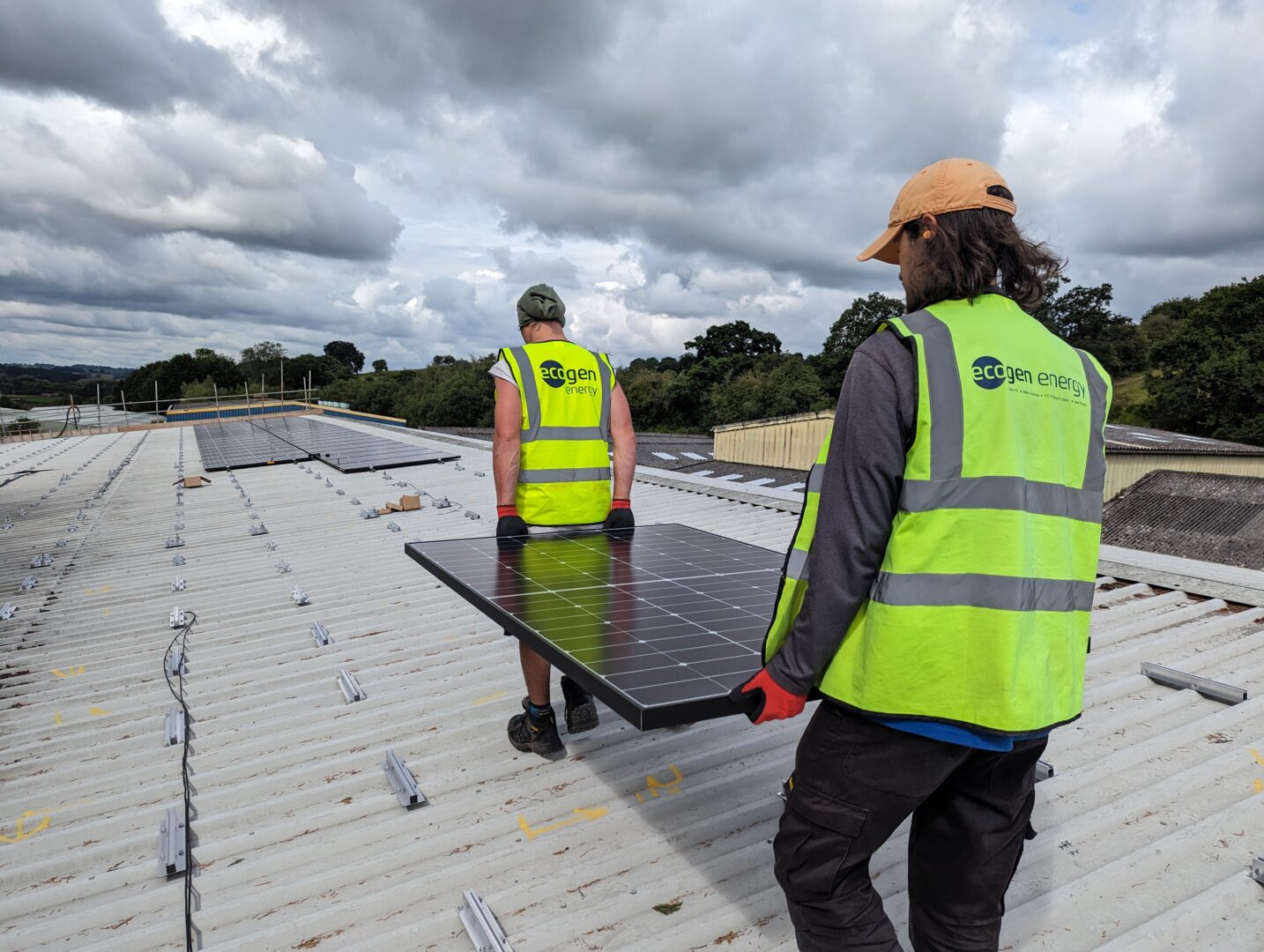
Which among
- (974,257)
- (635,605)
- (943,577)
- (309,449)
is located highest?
(974,257)

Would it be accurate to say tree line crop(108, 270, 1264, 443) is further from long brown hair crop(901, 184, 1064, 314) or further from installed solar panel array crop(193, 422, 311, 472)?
long brown hair crop(901, 184, 1064, 314)

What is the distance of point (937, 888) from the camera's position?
6.75ft

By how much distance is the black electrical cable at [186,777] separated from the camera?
107 inches

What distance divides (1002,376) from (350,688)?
416 centimetres

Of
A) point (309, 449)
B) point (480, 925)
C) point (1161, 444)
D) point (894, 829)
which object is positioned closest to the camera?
point (894, 829)

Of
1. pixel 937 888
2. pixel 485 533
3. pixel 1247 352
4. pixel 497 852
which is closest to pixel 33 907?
pixel 497 852

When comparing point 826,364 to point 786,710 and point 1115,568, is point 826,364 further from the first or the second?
point 786,710

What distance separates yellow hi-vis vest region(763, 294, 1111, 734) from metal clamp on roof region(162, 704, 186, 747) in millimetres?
3822

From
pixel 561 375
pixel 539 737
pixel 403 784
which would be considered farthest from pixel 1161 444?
pixel 403 784

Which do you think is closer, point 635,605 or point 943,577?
point 943,577

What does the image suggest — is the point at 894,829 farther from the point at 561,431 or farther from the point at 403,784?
the point at 561,431

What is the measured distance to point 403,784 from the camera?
11.5ft

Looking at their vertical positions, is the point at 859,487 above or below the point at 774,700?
above

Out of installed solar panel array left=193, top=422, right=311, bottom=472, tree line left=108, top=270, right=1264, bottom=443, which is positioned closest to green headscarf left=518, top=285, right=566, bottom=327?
installed solar panel array left=193, top=422, right=311, bottom=472
